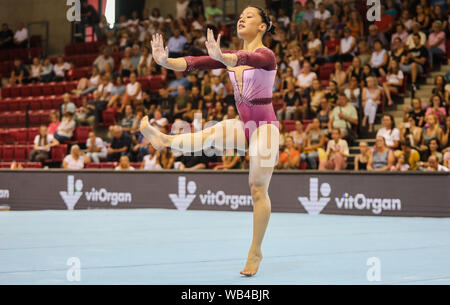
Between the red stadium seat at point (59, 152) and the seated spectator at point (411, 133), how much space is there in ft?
24.5

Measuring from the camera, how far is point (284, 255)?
5.64 m

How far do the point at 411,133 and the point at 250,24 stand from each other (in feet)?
22.8

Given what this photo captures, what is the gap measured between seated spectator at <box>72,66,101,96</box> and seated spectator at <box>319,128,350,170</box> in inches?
304

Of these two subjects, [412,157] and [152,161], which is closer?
[412,157]

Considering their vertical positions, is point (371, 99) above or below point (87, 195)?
above

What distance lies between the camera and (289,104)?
43.3ft

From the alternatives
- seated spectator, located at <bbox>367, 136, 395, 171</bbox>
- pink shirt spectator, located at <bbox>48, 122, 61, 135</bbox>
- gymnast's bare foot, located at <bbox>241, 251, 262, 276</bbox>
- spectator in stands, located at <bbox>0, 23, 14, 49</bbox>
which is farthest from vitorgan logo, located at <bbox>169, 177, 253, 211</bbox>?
spectator in stands, located at <bbox>0, 23, 14, 49</bbox>

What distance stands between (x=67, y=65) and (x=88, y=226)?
1168cm

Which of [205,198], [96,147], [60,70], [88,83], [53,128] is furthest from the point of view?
[60,70]

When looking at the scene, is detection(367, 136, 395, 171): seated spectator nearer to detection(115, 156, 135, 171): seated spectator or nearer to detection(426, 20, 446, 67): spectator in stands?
detection(426, 20, 446, 67): spectator in stands

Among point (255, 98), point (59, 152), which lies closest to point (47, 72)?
point (59, 152)

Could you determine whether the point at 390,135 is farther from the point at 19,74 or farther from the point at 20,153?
the point at 19,74

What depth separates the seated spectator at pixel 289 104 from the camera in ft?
42.8
